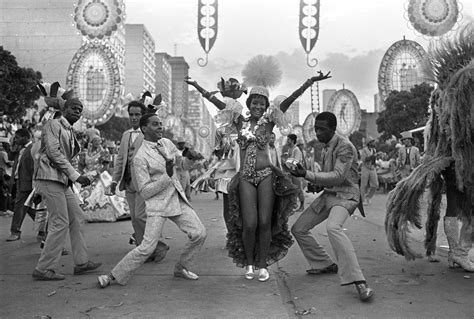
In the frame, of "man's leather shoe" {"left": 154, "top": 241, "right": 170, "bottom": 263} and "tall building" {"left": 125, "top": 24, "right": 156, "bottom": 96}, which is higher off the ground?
"tall building" {"left": 125, "top": 24, "right": 156, "bottom": 96}

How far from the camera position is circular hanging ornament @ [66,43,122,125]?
24.3m

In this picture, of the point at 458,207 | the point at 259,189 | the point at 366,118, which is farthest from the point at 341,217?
the point at 366,118

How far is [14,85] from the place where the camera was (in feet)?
98.2

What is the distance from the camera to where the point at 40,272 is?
4.95m

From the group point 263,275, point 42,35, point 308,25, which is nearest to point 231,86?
point 263,275

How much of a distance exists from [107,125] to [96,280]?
53.9 m

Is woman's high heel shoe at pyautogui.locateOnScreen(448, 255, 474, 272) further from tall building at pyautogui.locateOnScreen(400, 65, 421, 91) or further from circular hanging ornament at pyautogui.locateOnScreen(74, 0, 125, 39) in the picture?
circular hanging ornament at pyautogui.locateOnScreen(74, 0, 125, 39)

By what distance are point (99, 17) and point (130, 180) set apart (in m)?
18.2

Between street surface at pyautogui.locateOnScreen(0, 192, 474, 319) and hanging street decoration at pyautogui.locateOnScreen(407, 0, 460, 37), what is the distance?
14.5 meters

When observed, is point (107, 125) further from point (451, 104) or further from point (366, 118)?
point (366, 118)

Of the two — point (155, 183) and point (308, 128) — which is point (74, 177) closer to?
point (155, 183)

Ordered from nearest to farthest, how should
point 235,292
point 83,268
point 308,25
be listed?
1. point 235,292
2. point 83,268
3. point 308,25

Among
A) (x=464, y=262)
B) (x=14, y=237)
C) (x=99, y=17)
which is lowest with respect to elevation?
(x=14, y=237)

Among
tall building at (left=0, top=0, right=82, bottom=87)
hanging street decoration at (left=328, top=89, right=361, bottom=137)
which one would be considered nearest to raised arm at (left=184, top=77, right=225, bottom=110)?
hanging street decoration at (left=328, top=89, right=361, bottom=137)
